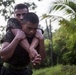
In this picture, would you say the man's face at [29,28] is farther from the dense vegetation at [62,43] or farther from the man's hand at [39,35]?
the dense vegetation at [62,43]

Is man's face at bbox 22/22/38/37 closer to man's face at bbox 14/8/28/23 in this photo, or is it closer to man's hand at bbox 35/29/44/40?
man's hand at bbox 35/29/44/40

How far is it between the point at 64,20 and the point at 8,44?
8.46 meters

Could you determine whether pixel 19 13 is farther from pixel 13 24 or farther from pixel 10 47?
pixel 10 47

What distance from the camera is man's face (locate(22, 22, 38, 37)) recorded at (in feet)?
8.14

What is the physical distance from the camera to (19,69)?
2.87 m

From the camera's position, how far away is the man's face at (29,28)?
2.48m

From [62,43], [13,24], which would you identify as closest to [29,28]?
[13,24]

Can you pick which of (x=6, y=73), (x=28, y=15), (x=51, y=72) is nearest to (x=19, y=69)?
(x=6, y=73)

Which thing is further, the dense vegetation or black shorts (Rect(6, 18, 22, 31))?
the dense vegetation

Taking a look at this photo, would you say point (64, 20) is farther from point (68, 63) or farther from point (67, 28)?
point (68, 63)

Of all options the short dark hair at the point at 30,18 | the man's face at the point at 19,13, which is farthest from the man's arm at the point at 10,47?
the man's face at the point at 19,13

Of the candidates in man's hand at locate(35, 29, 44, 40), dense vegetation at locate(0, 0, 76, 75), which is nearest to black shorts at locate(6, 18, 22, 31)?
man's hand at locate(35, 29, 44, 40)

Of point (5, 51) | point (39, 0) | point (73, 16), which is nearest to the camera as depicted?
point (5, 51)

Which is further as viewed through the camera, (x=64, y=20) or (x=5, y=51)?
(x=64, y=20)
